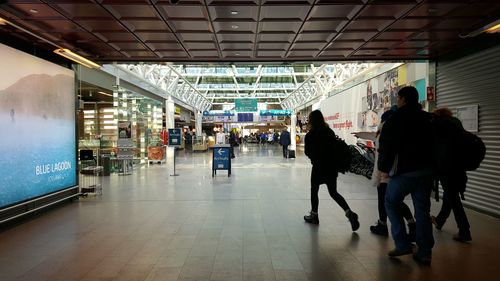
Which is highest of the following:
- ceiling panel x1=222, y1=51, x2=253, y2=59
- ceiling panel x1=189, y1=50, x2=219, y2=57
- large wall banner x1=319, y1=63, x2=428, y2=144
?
ceiling panel x1=222, y1=51, x2=253, y2=59

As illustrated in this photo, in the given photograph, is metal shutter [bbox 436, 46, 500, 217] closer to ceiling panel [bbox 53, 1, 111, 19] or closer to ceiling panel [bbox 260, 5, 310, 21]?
ceiling panel [bbox 260, 5, 310, 21]

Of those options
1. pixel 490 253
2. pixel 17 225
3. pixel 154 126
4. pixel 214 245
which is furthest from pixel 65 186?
pixel 154 126

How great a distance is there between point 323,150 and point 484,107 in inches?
132

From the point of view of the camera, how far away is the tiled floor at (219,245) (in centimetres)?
386

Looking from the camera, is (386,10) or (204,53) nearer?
(386,10)

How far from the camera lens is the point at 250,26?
603cm

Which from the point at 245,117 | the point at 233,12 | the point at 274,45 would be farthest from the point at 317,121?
the point at 245,117

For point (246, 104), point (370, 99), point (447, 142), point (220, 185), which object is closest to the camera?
point (447, 142)

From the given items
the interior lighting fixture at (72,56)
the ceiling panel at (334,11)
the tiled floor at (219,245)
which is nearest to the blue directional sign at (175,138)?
the tiled floor at (219,245)

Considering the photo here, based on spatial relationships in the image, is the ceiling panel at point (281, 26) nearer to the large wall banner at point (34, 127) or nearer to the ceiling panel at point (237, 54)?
the ceiling panel at point (237, 54)

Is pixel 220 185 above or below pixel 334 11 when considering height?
below

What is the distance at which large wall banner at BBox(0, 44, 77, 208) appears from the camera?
5812 millimetres

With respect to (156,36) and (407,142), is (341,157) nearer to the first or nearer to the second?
(407,142)

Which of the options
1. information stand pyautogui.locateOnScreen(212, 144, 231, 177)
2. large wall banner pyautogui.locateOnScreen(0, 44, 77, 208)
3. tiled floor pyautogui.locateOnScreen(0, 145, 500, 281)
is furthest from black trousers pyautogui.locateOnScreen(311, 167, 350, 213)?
information stand pyautogui.locateOnScreen(212, 144, 231, 177)
